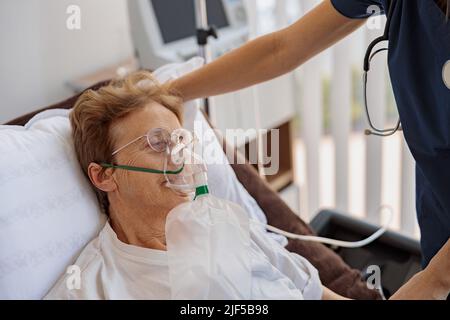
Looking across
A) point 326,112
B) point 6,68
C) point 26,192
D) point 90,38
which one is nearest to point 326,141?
point 326,112

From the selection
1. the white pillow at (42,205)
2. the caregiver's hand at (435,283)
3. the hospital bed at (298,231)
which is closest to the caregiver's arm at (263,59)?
the white pillow at (42,205)

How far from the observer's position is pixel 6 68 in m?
1.54

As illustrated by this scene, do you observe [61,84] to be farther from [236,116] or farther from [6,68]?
[236,116]

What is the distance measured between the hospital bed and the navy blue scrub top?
1.02 feet

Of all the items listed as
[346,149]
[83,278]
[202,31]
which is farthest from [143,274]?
[346,149]

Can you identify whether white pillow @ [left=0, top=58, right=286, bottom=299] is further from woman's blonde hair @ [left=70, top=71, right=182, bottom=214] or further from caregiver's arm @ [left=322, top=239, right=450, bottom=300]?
caregiver's arm @ [left=322, top=239, right=450, bottom=300]

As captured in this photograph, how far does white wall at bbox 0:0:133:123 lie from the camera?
5.05 feet

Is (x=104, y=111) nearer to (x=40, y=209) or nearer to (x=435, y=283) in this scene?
(x=40, y=209)

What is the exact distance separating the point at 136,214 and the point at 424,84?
2.00 ft

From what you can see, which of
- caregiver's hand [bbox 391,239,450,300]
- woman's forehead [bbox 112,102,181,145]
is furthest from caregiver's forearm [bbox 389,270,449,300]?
woman's forehead [bbox 112,102,181,145]
